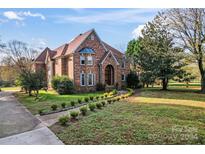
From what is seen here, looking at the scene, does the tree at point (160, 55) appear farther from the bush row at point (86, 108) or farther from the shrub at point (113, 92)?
the shrub at point (113, 92)

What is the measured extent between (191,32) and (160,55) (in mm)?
2601

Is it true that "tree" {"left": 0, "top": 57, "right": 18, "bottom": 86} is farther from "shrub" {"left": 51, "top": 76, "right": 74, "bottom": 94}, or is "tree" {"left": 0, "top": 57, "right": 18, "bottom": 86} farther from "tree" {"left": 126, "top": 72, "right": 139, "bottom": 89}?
"tree" {"left": 126, "top": 72, "right": 139, "bottom": 89}

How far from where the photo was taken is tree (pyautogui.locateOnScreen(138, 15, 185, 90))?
8.27 metres

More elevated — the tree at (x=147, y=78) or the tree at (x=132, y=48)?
the tree at (x=132, y=48)

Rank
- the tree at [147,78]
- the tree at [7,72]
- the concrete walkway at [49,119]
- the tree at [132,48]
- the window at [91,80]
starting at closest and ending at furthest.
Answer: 1. the concrete walkway at [49,119]
2. the tree at [132,48]
3. the tree at [7,72]
4. the window at [91,80]
5. the tree at [147,78]

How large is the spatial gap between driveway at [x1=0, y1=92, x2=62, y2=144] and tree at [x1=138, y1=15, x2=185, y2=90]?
456 cm

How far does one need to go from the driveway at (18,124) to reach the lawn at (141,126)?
0.35 metres

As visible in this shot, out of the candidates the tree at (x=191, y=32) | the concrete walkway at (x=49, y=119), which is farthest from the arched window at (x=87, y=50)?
the concrete walkway at (x=49, y=119)

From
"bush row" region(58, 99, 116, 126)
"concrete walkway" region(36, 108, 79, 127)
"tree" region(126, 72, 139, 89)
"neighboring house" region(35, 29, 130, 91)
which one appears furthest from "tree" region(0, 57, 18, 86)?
"tree" region(126, 72, 139, 89)

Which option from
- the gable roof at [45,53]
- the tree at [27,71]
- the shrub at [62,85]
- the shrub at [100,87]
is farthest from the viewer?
the shrub at [100,87]

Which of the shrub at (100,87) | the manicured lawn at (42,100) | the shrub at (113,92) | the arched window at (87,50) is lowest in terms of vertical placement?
the manicured lawn at (42,100)

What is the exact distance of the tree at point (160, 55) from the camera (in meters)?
8.27
